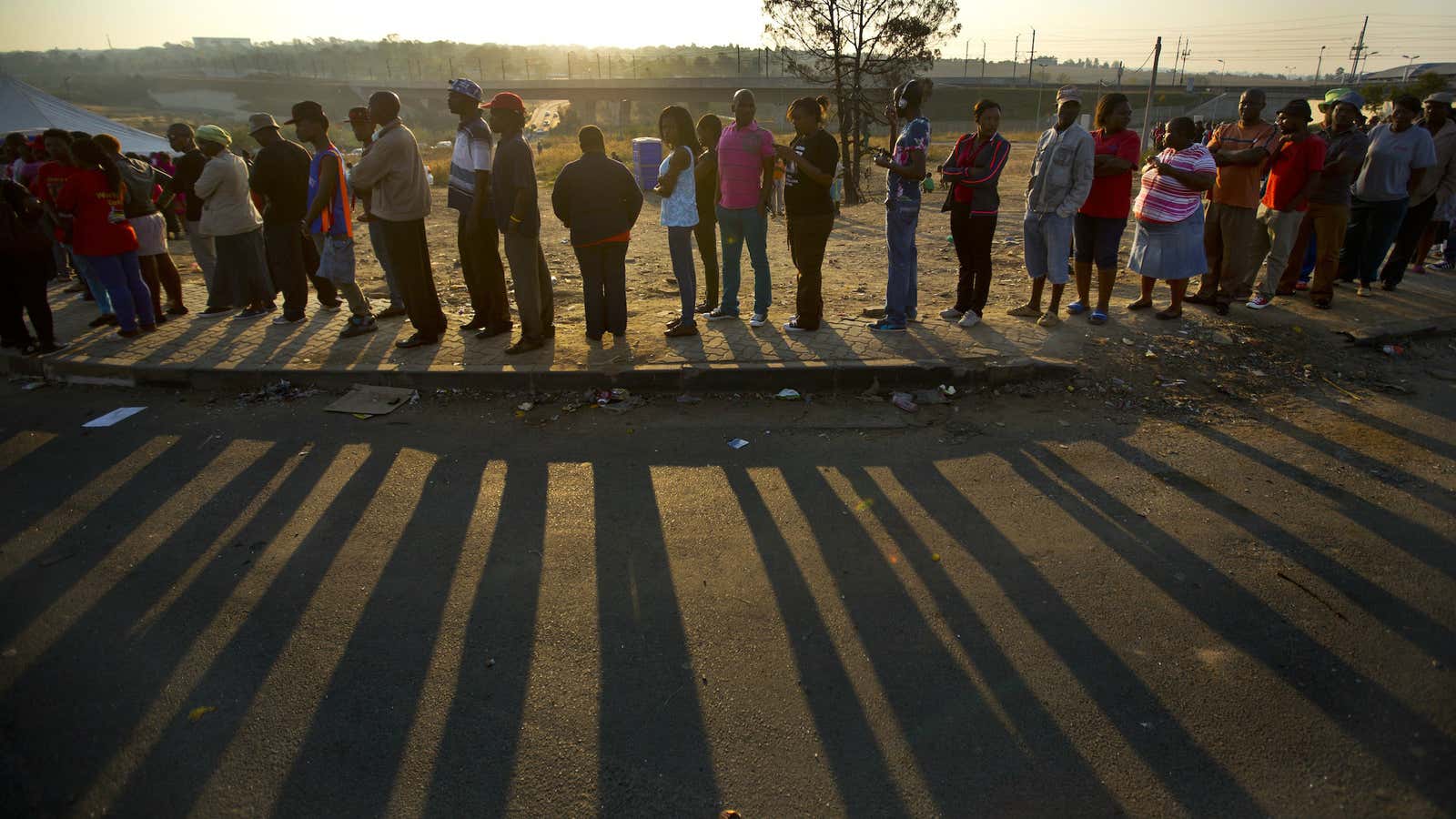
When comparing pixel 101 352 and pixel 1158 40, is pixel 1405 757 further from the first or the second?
pixel 1158 40

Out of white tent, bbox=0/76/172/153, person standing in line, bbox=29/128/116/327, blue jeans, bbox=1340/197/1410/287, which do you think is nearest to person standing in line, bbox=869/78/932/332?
blue jeans, bbox=1340/197/1410/287

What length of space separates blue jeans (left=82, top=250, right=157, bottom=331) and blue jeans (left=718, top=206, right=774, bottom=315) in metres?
5.43

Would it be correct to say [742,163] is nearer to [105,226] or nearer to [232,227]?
[232,227]

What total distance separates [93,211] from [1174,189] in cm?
936

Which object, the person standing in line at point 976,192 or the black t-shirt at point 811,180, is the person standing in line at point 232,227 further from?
the person standing in line at point 976,192

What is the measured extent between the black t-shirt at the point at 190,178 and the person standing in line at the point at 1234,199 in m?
9.62

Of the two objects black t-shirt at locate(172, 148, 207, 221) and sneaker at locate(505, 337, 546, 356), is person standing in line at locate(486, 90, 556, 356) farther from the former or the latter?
black t-shirt at locate(172, 148, 207, 221)

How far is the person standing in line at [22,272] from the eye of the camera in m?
6.54

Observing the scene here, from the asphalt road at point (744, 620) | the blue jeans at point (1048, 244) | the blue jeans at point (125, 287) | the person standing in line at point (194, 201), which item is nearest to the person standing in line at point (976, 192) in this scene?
the blue jeans at point (1048, 244)

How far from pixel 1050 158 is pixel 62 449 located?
25.1 feet

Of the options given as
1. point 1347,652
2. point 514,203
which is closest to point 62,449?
point 514,203

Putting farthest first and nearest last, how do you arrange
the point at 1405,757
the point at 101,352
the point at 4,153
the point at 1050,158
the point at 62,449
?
1. the point at 4,153
2. the point at 101,352
3. the point at 1050,158
4. the point at 62,449
5. the point at 1405,757

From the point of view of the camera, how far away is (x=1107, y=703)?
283 cm

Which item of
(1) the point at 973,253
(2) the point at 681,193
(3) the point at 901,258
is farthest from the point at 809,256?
(1) the point at 973,253
